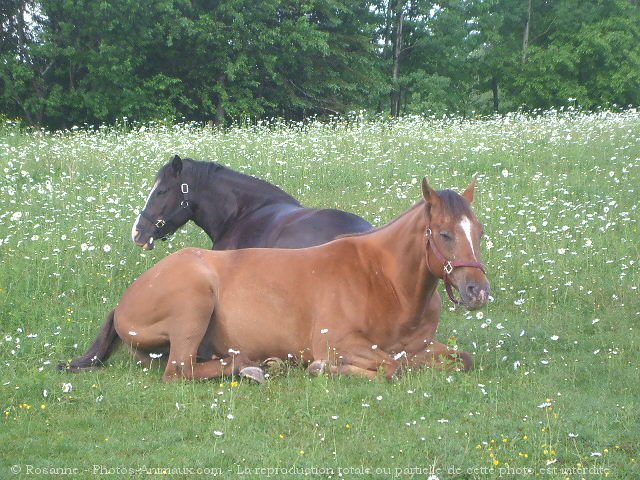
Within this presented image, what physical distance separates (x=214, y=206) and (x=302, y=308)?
3.36 m

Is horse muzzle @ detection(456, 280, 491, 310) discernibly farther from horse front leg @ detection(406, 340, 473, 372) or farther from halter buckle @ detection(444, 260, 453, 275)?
horse front leg @ detection(406, 340, 473, 372)

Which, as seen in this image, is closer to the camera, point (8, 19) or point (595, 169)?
point (595, 169)

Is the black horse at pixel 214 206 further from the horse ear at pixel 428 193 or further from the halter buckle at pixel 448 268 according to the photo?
the halter buckle at pixel 448 268

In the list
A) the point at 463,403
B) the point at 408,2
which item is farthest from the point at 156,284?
the point at 408,2

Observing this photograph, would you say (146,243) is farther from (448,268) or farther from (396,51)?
(396,51)

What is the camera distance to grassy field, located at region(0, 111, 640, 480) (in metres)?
5.11

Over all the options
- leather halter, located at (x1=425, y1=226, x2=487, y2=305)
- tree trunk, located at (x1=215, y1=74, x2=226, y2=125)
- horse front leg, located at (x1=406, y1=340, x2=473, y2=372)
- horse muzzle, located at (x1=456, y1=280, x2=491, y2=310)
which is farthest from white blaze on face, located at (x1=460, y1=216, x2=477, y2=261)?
tree trunk, located at (x1=215, y1=74, x2=226, y2=125)

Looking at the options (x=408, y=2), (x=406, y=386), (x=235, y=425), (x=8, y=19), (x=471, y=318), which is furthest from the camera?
(x=408, y=2)

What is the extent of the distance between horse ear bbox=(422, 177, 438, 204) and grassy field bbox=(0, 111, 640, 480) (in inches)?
54.6

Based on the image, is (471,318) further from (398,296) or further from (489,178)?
(489,178)

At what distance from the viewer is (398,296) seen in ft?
22.3

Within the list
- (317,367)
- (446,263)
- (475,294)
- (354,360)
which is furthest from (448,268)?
(317,367)

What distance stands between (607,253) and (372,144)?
25.1 feet

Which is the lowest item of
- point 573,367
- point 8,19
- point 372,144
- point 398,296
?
point 573,367
